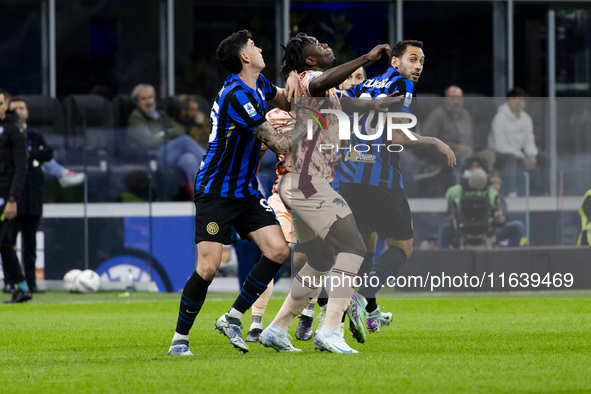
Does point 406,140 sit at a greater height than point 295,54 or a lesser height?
lesser

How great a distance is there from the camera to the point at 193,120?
49.5ft

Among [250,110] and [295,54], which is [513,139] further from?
[250,110]

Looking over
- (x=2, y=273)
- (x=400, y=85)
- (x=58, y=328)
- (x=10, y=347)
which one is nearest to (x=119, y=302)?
(x=2, y=273)

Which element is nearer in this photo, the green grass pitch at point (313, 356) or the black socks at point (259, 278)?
the green grass pitch at point (313, 356)

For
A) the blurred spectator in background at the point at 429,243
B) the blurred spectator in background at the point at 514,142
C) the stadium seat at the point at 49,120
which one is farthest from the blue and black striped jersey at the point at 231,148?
the stadium seat at the point at 49,120

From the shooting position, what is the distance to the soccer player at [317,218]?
7.19 metres

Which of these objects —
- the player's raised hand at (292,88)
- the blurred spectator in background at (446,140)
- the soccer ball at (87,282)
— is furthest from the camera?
the soccer ball at (87,282)

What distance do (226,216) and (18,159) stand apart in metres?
5.91

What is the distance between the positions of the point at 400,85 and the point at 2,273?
307 inches

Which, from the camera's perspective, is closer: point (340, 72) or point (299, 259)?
point (340, 72)

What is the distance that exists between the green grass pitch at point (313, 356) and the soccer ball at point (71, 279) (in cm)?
270

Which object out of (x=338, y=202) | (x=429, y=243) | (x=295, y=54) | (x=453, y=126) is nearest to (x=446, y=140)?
(x=453, y=126)

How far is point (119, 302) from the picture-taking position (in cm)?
1295

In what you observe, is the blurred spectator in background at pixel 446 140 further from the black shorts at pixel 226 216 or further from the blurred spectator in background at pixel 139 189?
the black shorts at pixel 226 216
